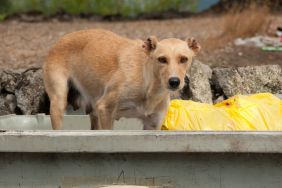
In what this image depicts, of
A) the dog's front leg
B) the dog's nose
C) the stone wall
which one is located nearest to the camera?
the dog's nose

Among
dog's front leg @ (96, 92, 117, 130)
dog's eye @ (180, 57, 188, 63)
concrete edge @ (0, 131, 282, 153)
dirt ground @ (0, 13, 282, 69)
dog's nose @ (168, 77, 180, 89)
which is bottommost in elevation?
dirt ground @ (0, 13, 282, 69)

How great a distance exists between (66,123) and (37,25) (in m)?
11.2

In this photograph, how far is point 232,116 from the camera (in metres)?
6.34

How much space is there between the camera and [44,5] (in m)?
21.8

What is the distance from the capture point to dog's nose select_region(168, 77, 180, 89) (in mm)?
5715

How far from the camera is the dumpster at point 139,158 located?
15.6 feet

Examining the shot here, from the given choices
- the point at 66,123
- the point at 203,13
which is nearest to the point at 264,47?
the point at 66,123

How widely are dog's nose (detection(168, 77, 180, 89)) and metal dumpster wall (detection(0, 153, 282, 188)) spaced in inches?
39.7

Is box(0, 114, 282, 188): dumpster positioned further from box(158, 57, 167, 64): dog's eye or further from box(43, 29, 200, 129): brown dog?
box(158, 57, 167, 64): dog's eye

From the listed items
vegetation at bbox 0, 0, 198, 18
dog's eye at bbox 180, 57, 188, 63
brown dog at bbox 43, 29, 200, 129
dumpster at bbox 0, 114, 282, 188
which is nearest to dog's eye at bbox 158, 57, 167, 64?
brown dog at bbox 43, 29, 200, 129

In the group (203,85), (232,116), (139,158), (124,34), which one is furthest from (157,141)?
(124,34)

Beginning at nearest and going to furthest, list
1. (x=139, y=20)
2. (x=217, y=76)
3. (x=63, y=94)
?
(x=63, y=94), (x=217, y=76), (x=139, y=20)

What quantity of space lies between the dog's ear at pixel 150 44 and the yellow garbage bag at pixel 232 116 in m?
0.71

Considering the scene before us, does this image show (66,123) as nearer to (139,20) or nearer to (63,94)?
(63,94)
